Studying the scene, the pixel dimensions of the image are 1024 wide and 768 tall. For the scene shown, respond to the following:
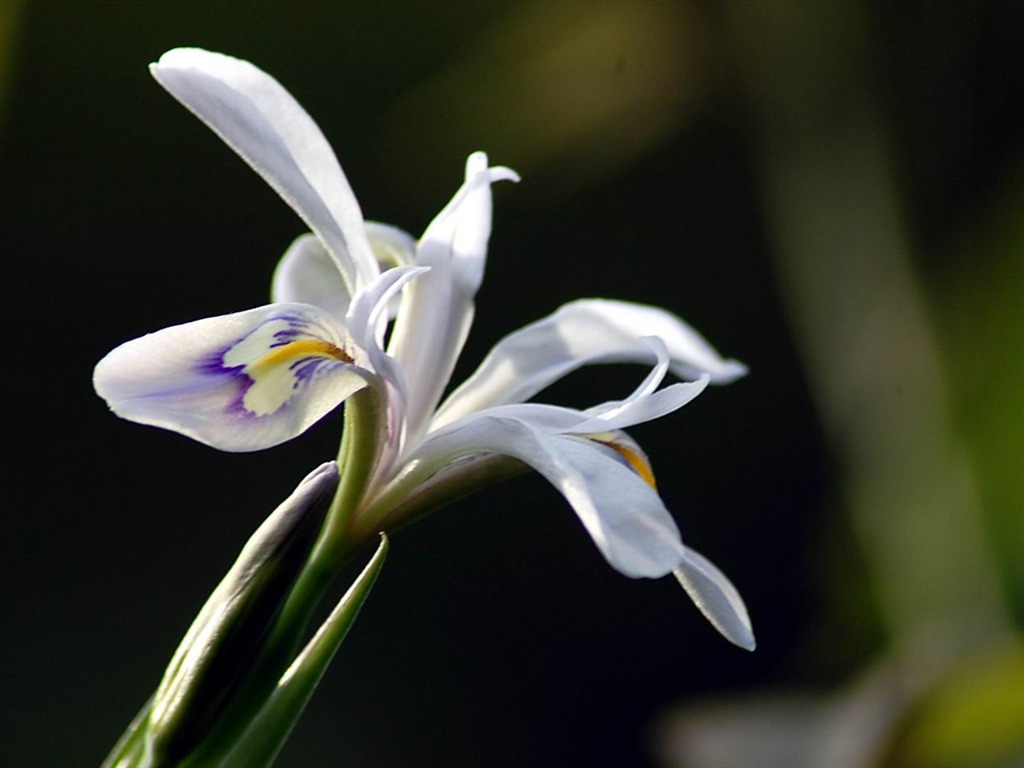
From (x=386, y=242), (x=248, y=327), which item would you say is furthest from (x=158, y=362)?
(x=386, y=242)

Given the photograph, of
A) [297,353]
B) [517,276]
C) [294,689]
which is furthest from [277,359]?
[517,276]

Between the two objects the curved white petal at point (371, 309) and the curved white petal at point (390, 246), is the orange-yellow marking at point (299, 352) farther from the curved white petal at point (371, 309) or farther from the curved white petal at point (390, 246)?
the curved white petal at point (390, 246)

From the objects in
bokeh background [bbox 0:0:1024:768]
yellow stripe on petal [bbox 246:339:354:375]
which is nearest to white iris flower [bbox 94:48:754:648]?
yellow stripe on petal [bbox 246:339:354:375]

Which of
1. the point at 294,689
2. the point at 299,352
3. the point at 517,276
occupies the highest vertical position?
the point at 299,352

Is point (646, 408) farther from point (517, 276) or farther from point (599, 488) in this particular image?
point (517, 276)

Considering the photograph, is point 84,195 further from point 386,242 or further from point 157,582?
point 386,242
